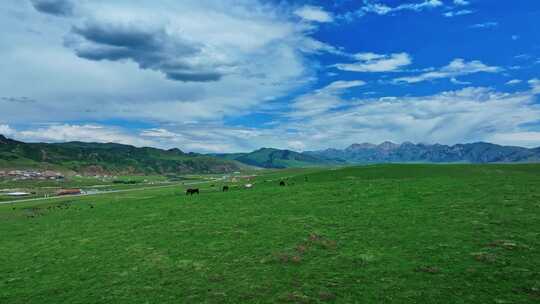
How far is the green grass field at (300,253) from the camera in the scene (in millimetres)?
13625

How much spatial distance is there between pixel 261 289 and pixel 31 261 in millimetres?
15495

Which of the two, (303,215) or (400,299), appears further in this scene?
(303,215)

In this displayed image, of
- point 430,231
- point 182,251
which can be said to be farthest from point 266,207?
point 430,231

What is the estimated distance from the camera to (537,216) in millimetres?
21719

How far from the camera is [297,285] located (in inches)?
559

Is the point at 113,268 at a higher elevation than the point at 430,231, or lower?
lower

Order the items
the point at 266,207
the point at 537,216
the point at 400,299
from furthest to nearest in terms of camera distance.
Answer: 1. the point at 266,207
2. the point at 537,216
3. the point at 400,299

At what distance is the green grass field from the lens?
1362cm

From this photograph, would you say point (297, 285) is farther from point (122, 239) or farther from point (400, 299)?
point (122, 239)

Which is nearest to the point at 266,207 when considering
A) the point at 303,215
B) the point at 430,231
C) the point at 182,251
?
the point at 303,215

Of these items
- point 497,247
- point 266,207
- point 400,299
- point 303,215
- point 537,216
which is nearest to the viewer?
point 400,299

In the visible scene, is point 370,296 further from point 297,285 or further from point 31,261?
point 31,261

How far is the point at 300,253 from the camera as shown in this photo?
1812 centimetres

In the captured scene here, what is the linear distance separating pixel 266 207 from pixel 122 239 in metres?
12.7
